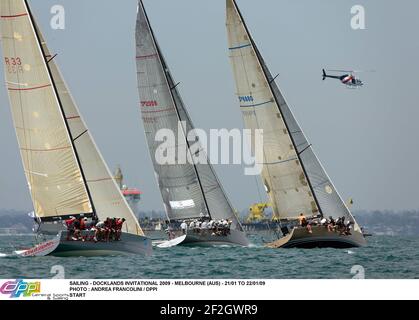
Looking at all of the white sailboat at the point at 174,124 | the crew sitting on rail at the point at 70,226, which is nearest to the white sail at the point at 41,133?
the crew sitting on rail at the point at 70,226

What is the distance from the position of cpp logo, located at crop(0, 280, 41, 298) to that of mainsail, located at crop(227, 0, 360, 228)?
23315mm

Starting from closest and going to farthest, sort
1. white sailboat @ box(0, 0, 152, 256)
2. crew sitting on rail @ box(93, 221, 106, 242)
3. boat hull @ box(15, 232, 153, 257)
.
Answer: boat hull @ box(15, 232, 153, 257) < crew sitting on rail @ box(93, 221, 106, 242) < white sailboat @ box(0, 0, 152, 256)

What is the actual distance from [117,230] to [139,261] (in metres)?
1.55

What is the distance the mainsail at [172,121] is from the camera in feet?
128

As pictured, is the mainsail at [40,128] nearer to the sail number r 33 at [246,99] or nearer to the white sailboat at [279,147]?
the white sailboat at [279,147]

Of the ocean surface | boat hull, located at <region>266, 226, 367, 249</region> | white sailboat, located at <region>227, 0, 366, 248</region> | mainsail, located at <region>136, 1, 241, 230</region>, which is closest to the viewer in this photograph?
the ocean surface

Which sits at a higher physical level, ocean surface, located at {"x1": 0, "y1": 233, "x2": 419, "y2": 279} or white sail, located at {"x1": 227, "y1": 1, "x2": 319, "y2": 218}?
white sail, located at {"x1": 227, "y1": 1, "x2": 319, "y2": 218}

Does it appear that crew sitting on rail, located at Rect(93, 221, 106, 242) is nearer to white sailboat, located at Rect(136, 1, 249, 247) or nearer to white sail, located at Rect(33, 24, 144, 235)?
white sail, located at Rect(33, 24, 144, 235)

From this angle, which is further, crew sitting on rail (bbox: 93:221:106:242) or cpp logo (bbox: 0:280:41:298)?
crew sitting on rail (bbox: 93:221:106:242)

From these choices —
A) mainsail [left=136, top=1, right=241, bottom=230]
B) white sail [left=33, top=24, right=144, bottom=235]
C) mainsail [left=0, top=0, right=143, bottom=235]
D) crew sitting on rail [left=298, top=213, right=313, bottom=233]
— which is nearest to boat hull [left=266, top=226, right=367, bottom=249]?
crew sitting on rail [left=298, top=213, right=313, bottom=233]

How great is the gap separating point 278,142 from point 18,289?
23972 millimetres

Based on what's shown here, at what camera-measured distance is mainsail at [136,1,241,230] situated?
39031mm

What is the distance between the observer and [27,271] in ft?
68.6

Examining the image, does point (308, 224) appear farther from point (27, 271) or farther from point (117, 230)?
point (27, 271)
